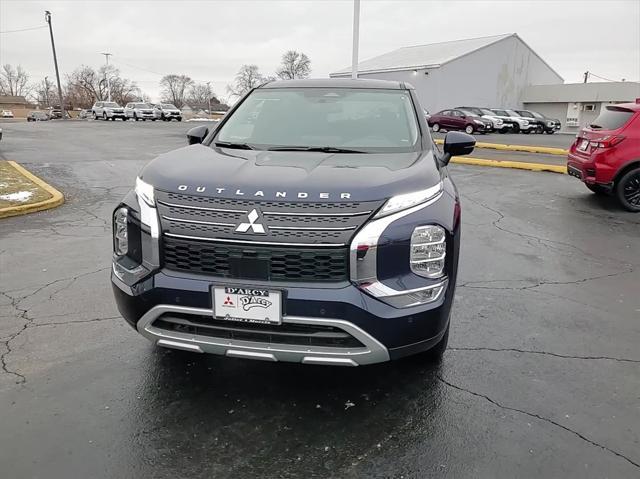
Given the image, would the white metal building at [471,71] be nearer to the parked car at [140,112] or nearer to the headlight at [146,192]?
the parked car at [140,112]

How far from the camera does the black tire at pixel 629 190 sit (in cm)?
824

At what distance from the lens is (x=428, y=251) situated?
8.52 feet

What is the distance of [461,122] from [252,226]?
2904 cm

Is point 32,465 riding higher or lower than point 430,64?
lower

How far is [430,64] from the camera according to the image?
43000mm

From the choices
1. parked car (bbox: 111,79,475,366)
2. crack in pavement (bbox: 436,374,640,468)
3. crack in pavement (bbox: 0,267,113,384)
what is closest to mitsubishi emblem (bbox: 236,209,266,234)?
parked car (bbox: 111,79,475,366)

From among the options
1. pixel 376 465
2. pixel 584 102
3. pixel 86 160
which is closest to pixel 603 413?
pixel 376 465

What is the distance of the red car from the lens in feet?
26.5

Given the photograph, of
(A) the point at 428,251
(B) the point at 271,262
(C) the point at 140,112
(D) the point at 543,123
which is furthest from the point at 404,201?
(C) the point at 140,112

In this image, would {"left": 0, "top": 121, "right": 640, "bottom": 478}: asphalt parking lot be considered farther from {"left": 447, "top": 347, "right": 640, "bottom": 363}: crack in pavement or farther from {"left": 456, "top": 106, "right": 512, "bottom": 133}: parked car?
{"left": 456, "top": 106, "right": 512, "bottom": 133}: parked car

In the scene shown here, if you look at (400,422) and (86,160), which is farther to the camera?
(86,160)

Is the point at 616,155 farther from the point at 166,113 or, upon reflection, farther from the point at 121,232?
the point at 166,113

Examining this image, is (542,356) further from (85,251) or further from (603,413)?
(85,251)

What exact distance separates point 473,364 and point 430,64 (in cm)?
4356
